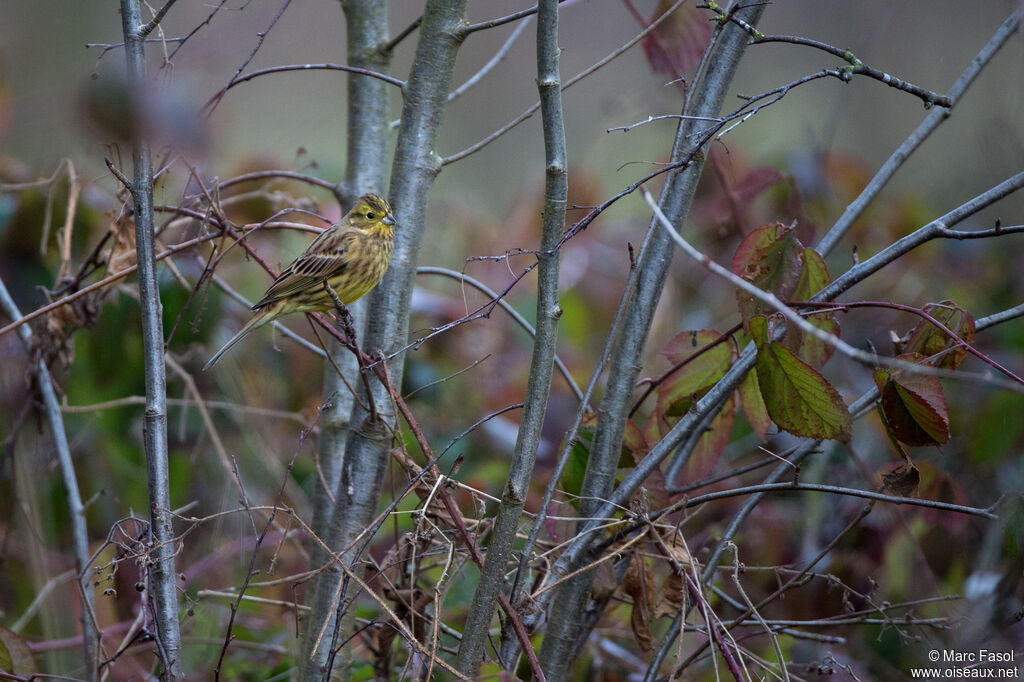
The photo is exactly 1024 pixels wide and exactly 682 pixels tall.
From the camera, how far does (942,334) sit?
1.67 m

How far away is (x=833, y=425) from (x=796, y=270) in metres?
0.36

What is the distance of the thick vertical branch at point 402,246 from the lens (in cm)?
187

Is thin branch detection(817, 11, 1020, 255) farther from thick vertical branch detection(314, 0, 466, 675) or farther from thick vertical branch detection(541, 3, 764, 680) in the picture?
thick vertical branch detection(314, 0, 466, 675)

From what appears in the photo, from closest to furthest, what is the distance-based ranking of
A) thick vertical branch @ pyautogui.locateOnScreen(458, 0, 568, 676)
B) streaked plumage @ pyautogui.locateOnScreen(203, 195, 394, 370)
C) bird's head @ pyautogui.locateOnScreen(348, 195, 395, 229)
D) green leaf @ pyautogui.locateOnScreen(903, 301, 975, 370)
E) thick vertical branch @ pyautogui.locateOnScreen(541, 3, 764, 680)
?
1. thick vertical branch @ pyautogui.locateOnScreen(458, 0, 568, 676)
2. green leaf @ pyautogui.locateOnScreen(903, 301, 975, 370)
3. thick vertical branch @ pyautogui.locateOnScreen(541, 3, 764, 680)
4. bird's head @ pyautogui.locateOnScreen(348, 195, 395, 229)
5. streaked plumage @ pyautogui.locateOnScreen(203, 195, 394, 370)

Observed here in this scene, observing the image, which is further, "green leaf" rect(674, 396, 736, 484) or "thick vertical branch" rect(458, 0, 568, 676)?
"green leaf" rect(674, 396, 736, 484)

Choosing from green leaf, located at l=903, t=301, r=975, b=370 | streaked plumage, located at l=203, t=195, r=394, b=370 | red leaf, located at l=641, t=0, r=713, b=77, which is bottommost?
green leaf, located at l=903, t=301, r=975, b=370

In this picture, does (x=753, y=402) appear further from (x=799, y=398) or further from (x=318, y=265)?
(x=318, y=265)

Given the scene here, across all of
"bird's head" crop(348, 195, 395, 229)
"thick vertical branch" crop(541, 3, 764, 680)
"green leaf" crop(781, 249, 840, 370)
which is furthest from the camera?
"bird's head" crop(348, 195, 395, 229)

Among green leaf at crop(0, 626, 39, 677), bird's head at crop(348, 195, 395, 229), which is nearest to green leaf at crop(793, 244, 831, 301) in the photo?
bird's head at crop(348, 195, 395, 229)

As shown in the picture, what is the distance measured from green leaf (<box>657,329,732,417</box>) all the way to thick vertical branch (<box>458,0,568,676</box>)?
17.3 inches

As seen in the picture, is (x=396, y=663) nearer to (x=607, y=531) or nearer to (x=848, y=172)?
(x=607, y=531)

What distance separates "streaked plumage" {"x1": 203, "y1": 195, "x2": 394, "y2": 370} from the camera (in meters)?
2.50

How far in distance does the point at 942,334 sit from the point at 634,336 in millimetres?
634

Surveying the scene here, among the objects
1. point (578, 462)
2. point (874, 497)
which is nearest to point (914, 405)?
point (874, 497)
